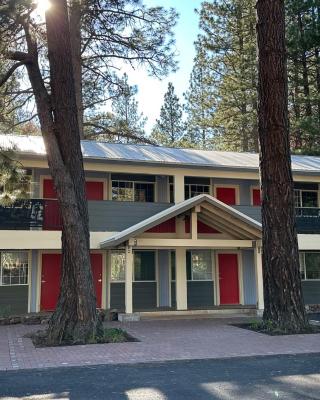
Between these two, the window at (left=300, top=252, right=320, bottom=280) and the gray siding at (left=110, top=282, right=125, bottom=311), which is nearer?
the gray siding at (left=110, top=282, right=125, bottom=311)

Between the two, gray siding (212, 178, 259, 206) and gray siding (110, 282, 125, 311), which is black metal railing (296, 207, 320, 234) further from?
gray siding (110, 282, 125, 311)

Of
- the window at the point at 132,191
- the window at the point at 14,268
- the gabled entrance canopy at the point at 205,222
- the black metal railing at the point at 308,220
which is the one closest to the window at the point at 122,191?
the window at the point at 132,191

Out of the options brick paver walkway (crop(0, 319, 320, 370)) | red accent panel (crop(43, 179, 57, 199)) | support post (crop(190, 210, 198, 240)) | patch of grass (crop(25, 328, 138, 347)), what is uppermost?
red accent panel (crop(43, 179, 57, 199))

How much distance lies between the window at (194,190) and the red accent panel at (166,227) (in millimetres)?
1898

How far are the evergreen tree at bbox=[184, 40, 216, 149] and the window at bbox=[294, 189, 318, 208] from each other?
13881mm

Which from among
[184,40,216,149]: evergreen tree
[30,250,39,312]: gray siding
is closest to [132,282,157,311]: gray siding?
[30,250,39,312]: gray siding

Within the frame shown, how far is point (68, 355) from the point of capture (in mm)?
9961

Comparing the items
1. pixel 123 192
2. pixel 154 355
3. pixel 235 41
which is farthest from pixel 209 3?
pixel 154 355

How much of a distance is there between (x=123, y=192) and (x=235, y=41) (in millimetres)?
18245

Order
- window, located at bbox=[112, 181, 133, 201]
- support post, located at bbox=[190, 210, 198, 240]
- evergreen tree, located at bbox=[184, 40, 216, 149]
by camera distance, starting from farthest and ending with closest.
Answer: evergreen tree, located at bbox=[184, 40, 216, 149] < window, located at bbox=[112, 181, 133, 201] < support post, located at bbox=[190, 210, 198, 240]

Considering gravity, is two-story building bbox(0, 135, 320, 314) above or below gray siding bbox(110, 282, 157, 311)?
above

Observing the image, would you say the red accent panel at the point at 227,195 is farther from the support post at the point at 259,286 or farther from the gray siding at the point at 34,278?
the gray siding at the point at 34,278

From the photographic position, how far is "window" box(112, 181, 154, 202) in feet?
63.2

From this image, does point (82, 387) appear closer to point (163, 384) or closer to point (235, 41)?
point (163, 384)
